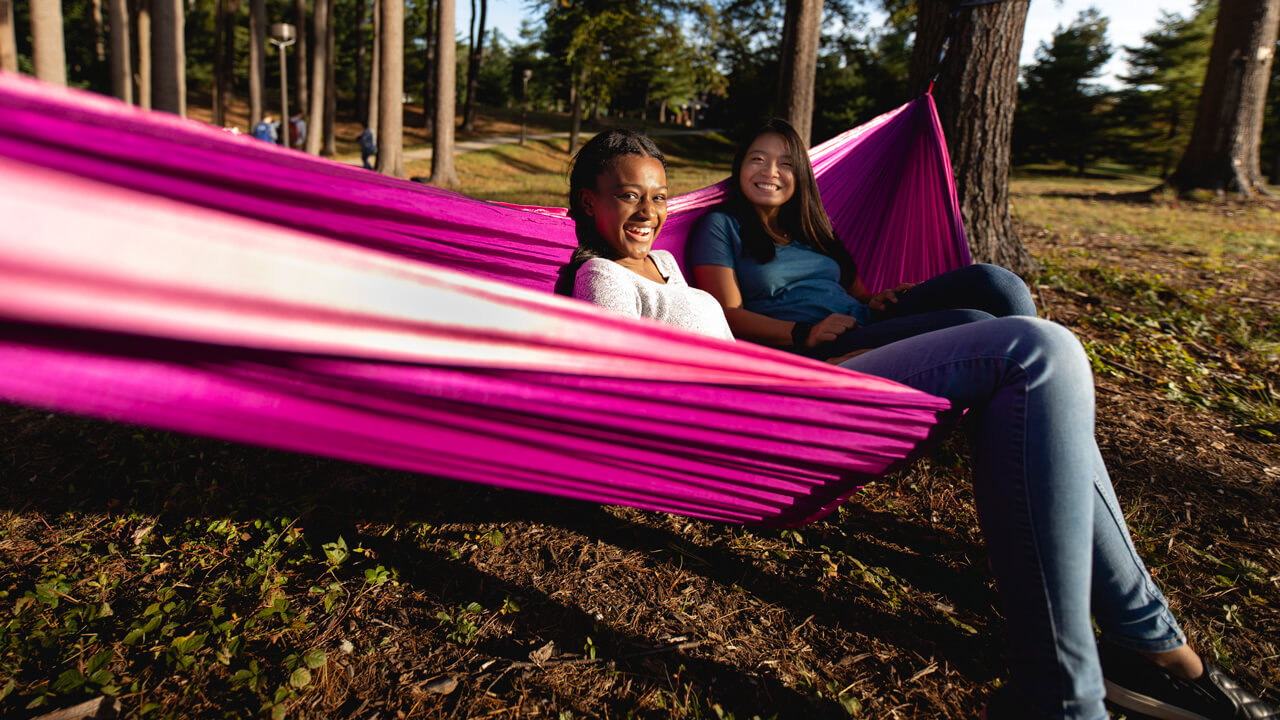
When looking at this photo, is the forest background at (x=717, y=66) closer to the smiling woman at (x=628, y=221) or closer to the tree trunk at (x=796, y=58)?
the tree trunk at (x=796, y=58)

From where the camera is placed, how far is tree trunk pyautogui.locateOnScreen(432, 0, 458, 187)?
334 inches

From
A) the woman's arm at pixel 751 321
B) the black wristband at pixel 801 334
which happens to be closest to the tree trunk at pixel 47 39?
the woman's arm at pixel 751 321

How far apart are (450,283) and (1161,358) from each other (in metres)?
3.14

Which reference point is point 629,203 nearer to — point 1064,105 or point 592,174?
point 592,174

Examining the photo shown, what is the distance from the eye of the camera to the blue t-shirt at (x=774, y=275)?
1895 millimetres

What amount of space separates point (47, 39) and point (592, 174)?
698cm

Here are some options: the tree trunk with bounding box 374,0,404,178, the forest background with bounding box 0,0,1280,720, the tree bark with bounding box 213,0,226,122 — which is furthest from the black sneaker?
the tree bark with bounding box 213,0,226,122

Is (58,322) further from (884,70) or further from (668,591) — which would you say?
(884,70)

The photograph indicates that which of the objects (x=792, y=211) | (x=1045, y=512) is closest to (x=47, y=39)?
(x=792, y=211)

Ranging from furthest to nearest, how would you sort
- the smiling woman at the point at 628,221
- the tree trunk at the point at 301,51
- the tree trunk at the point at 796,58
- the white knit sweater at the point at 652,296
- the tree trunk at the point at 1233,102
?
1. the tree trunk at the point at 301,51
2. the tree trunk at the point at 1233,102
3. the tree trunk at the point at 796,58
4. the smiling woman at the point at 628,221
5. the white knit sweater at the point at 652,296

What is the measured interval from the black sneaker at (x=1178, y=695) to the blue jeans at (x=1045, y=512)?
6cm

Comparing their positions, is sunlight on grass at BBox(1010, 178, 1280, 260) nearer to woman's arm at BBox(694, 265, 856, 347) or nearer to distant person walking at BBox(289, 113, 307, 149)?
woman's arm at BBox(694, 265, 856, 347)

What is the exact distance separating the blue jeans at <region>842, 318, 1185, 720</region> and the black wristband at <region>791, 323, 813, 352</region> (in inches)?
20.3

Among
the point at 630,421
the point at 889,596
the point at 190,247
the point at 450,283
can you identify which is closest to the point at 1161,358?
the point at 889,596
